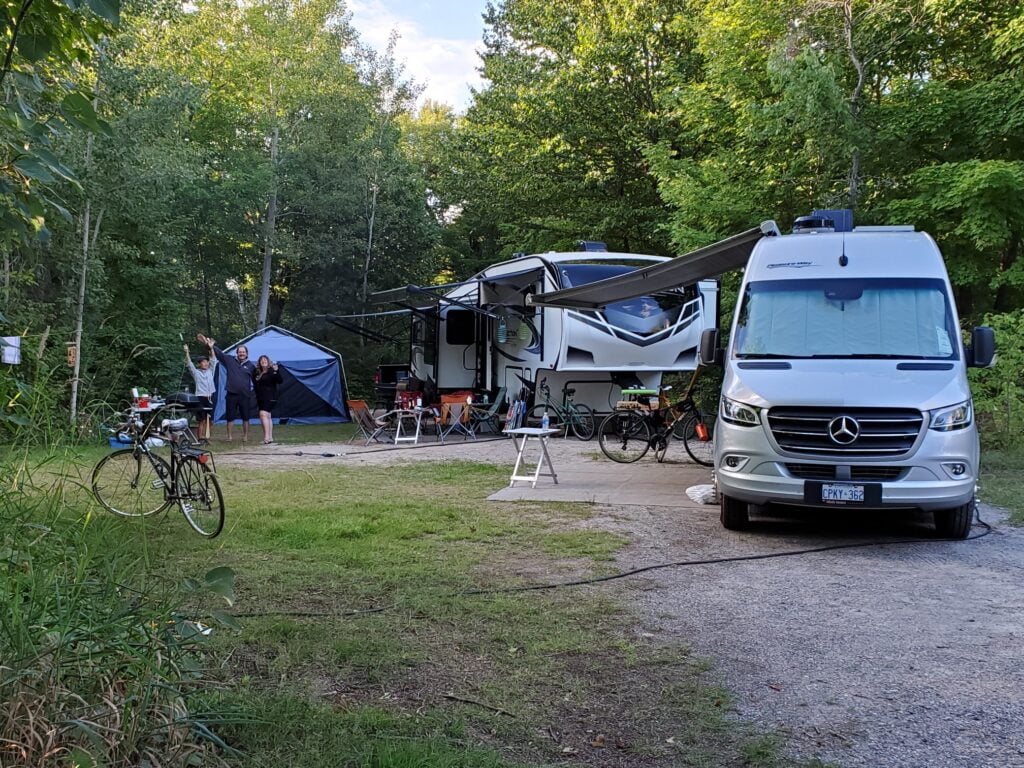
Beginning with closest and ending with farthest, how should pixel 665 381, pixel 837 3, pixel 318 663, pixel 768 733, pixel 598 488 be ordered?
pixel 768 733 < pixel 318 663 < pixel 598 488 < pixel 837 3 < pixel 665 381

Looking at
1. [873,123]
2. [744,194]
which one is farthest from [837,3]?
[744,194]

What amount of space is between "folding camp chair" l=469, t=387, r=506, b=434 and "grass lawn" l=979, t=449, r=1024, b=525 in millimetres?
8231

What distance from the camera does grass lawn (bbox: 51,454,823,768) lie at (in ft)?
9.45

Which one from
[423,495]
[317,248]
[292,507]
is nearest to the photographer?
[292,507]

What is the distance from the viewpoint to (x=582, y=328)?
14.3m

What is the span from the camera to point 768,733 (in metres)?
3.03

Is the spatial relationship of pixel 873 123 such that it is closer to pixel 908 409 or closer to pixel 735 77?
pixel 735 77

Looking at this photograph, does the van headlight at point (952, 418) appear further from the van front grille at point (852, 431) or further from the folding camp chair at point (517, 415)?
the folding camp chair at point (517, 415)

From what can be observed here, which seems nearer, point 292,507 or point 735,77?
point 292,507

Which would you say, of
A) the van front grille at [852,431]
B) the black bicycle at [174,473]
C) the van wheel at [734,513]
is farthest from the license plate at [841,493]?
the black bicycle at [174,473]

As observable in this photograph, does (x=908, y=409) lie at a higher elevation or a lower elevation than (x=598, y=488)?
higher

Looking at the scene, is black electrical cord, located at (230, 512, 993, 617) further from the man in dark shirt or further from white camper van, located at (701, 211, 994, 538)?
the man in dark shirt

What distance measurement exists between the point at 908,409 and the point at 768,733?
A: 357 cm

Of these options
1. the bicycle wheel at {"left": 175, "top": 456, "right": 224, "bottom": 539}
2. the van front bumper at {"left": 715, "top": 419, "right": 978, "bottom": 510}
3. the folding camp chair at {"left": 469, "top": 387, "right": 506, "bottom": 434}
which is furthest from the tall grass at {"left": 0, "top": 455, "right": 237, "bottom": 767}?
the folding camp chair at {"left": 469, "top": 387, "right": 506, "bottom": 434}
